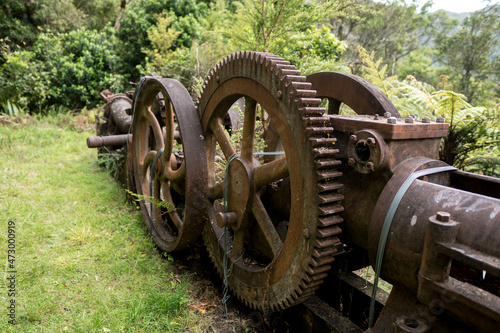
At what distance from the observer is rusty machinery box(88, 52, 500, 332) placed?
1.33m

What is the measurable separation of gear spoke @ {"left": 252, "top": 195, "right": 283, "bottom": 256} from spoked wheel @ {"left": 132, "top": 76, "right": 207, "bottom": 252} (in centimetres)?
61

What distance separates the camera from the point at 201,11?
449 inches

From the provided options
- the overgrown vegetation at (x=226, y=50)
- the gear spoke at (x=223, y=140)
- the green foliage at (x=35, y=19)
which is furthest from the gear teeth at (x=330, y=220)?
the green foliage at (x=35, y=19)

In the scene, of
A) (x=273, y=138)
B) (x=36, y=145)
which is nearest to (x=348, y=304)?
(x=273, y=138)

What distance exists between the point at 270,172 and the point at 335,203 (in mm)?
500

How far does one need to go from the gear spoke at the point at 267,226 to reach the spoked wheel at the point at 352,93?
928mm

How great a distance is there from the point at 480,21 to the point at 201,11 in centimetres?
1088

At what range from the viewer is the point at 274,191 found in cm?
242

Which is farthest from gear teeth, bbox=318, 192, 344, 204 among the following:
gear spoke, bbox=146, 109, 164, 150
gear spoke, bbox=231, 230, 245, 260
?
gear spoke, bbox=146, 109, 164, 150

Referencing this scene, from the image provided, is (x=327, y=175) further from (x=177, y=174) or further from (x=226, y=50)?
(x=226, y=50)

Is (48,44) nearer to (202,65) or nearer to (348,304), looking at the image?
(202,65)

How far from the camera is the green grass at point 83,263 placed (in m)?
2.49

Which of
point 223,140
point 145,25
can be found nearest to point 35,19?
point 145,25

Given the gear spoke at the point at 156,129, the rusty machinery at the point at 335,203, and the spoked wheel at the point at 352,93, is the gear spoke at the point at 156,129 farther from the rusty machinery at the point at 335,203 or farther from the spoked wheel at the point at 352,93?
the spoked wheel at the point at 352,93
